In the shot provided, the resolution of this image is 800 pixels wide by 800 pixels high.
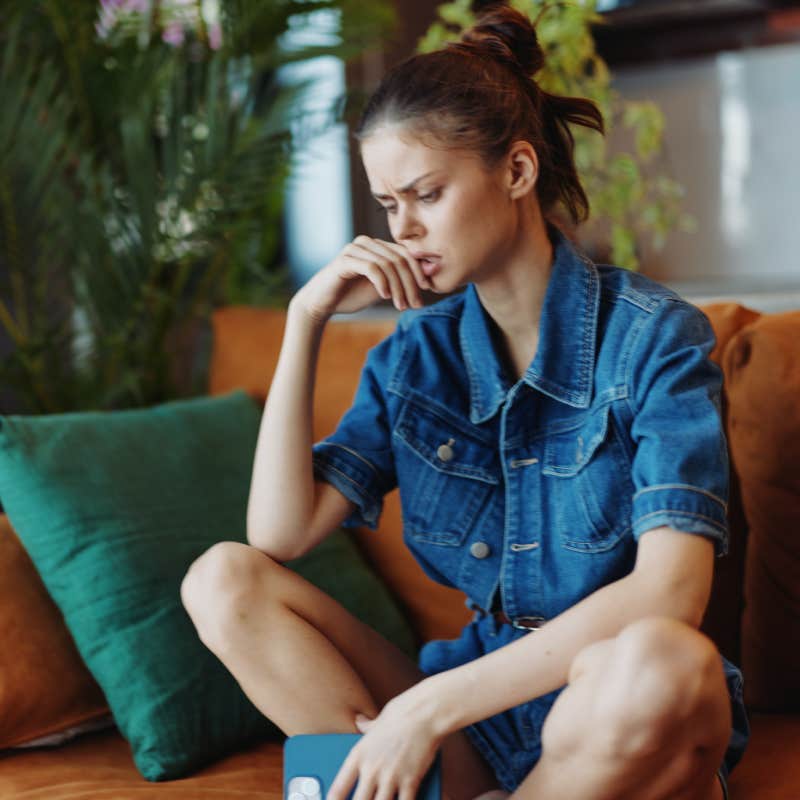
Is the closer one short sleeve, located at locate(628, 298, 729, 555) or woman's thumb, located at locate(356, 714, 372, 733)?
short sleeve, located at locate(628, 298, 729, 555)

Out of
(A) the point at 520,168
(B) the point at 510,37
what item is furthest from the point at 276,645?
(B) the point at 510,37

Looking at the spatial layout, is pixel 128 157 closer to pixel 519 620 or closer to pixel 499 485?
pixel 499 485

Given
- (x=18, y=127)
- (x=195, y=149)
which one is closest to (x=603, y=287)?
(x=195, y=149)

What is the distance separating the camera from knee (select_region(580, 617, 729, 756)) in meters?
0.86

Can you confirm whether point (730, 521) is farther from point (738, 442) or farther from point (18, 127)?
point (18, 127)

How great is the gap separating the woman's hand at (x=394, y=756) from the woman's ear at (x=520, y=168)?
1.67 feet

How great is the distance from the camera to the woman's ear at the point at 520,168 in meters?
1.14

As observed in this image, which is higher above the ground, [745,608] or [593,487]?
[593,487]

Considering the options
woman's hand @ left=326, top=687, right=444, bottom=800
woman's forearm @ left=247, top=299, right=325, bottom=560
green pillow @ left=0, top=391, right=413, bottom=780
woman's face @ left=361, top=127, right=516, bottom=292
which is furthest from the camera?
green pillow @ left=0, top=391, right=413, bottom=780

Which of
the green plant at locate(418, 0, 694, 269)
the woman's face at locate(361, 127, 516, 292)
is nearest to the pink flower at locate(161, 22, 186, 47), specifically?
the green plant at locate(418, 0, 694, 269)

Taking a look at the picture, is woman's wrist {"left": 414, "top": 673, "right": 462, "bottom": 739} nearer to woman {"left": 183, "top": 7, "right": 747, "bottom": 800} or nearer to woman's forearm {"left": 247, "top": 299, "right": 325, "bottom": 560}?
woman {"left": 183, "top": 7, "right": 747, "bottom": 800}

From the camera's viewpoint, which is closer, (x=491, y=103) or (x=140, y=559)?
(x=491, y=103)

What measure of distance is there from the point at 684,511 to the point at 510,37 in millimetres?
555

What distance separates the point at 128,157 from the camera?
6.38 feet
